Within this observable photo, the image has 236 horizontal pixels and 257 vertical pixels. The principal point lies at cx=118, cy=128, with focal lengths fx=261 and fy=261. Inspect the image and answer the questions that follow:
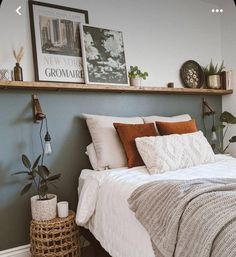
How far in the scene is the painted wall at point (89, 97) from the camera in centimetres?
211

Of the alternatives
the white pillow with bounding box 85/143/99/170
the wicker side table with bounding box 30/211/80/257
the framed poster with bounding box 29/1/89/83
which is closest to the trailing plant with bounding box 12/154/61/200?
the wicker side table with bounding box 30/211/80/257

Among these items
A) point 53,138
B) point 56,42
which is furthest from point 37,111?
point 56,42

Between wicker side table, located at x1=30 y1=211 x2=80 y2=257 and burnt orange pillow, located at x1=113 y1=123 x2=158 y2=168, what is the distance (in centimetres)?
67

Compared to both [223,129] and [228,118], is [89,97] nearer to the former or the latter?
[228,118]

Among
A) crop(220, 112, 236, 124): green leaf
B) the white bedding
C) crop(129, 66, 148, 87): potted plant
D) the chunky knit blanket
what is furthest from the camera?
crop(220, 112, 236, 124): green leaf

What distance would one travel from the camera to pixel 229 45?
3.24 metres

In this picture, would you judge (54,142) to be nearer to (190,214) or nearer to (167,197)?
(167,197)

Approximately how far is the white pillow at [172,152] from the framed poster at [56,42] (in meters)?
0.89

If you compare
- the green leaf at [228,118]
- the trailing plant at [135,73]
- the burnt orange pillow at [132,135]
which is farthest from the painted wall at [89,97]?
the burnt orange pillow at [132,135]

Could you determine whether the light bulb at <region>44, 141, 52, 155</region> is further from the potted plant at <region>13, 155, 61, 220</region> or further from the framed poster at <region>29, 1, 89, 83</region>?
the framed poster at <region>29, 1, 89, 83</region>

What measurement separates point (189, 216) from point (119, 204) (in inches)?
23.4

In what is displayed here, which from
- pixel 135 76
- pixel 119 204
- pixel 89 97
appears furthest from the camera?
pixel 135 76

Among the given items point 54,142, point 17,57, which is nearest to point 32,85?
point 17,57

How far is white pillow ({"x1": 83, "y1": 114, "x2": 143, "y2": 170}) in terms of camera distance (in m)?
2.16
